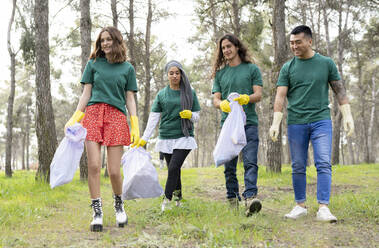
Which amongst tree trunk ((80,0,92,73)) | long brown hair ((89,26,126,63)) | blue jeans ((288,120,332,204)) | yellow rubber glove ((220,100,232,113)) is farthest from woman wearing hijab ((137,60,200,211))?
tree trunk ((80,0,92,73))

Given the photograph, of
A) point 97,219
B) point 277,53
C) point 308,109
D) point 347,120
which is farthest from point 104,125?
point 277,53

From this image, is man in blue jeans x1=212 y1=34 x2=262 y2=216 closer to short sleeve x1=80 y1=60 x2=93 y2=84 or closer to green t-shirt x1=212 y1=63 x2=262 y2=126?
green t-shirt x1=212 y1=63 x2=262 y2=126

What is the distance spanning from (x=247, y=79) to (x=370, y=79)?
883 inches

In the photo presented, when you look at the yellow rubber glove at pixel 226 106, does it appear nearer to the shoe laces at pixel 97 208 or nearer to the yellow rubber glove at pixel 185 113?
the yellow rubber glove at pixel 185 113

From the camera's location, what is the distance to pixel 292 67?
12.7ft

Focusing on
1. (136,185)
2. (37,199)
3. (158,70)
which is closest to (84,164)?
(37,199)

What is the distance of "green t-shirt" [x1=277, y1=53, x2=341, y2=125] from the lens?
3688 mm

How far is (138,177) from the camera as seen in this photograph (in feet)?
11.7

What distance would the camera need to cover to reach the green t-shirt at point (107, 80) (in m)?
3.54

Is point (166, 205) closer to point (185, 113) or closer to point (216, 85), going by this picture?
point (185, 113)

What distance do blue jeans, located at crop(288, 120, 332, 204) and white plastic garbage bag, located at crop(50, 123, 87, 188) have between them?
2328 millimetres

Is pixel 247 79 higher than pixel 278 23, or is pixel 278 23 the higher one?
pixel 278 23

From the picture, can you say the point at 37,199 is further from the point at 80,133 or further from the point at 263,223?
the point at 263,223

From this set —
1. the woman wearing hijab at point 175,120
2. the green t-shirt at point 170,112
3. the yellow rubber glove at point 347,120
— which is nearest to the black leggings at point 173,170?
the woman wearing hijab at point 175,120
